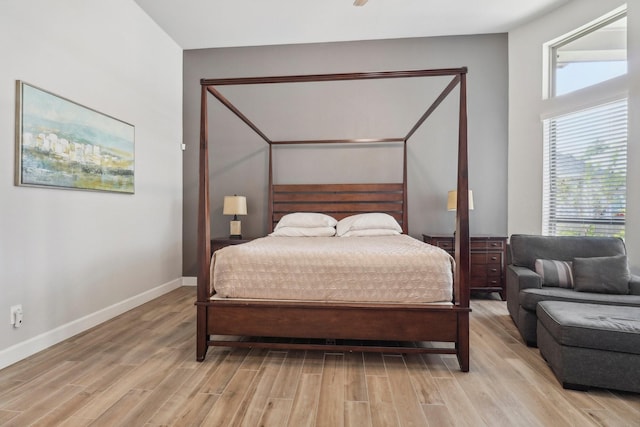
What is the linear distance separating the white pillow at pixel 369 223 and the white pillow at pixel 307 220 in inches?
6.4

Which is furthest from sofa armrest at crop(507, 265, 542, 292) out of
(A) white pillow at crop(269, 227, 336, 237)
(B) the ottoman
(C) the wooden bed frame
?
(A) white pillow at crop(269, 227, 336, 237)

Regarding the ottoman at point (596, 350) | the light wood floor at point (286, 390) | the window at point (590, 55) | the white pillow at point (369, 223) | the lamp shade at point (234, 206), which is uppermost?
the window at point (590, 55)

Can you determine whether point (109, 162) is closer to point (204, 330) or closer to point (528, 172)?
point (204, 330)

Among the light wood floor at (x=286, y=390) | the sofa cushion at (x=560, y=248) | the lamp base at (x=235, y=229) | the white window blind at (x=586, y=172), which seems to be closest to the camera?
the light wood floor at (x=286, y=390)

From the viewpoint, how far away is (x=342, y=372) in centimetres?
195

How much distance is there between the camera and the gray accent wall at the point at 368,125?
157 inches

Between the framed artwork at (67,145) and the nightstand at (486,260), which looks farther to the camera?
the nightstand at (486,260)

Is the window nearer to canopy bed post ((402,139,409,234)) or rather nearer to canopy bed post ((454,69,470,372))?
canopy bed post ((402,139,409,234))

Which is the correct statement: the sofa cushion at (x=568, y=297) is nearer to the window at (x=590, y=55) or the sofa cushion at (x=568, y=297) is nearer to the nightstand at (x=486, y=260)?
the nightstand at (x=486, y=260)

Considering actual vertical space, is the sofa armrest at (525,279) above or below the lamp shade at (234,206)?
below

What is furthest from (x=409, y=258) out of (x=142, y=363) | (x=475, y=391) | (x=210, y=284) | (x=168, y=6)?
(x=168, y=6)

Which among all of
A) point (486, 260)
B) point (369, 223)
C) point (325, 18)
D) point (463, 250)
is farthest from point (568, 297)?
point (325, 18)

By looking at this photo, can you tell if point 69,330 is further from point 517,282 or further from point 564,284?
point 564,284

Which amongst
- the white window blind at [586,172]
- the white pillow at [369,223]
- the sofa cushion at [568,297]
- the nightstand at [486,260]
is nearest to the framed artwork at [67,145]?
the white pillow at [369,223]
